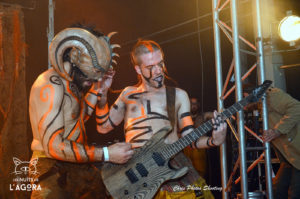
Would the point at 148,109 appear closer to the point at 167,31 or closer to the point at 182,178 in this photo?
the point at 182,178

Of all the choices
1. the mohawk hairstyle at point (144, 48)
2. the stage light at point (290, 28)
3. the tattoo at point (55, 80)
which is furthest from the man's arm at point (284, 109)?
the tattoo at point (55, 80)

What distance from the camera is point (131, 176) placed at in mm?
3410

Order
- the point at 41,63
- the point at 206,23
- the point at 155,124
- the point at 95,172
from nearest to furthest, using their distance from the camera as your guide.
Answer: the point at 95,172 → the point at 155,124 → the point at 41,63 → the point at 206,23

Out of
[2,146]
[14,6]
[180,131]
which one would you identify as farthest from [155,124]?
[14,6]

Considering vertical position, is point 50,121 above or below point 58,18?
below

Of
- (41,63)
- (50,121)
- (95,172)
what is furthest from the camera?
(41,63)

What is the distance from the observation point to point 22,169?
5.32 metres

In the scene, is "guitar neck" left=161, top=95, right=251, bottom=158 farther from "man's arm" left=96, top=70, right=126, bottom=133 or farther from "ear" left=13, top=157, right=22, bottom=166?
"ear" left=13, top=157, right=22, bottom=166

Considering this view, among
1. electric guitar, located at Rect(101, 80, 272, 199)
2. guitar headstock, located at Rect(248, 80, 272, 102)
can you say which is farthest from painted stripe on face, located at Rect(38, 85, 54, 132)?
guitar headstock, located at Rect(248, 80, 272, 102)

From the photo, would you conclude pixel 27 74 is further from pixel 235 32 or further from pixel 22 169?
pixel 235 32

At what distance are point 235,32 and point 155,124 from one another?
5.23 ft

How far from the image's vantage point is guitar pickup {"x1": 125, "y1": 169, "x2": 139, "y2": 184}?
3.39 meters

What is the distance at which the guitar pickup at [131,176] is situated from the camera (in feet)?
11.1

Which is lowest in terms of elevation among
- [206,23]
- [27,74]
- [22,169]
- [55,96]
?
[22,169]
